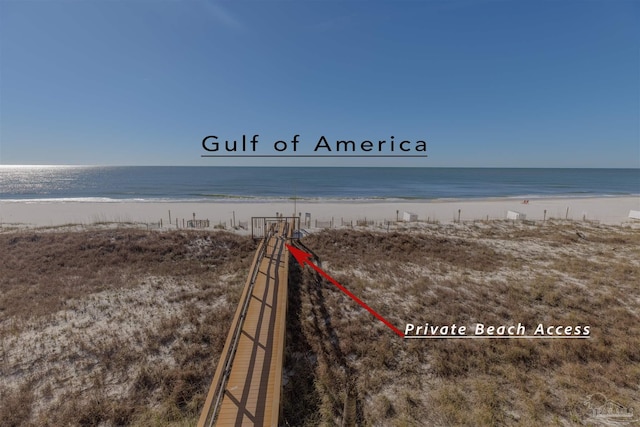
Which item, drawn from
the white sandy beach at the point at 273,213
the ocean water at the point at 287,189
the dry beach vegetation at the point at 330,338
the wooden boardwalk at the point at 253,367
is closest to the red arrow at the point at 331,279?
the dry beach vegetation at the point at 330,338

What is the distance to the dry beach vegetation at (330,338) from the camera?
20.4ft

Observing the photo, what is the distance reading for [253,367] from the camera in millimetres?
6711

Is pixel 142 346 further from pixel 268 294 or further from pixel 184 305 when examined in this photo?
pixel 268 294

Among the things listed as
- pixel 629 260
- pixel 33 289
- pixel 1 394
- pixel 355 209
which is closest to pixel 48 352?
pixel 1 394

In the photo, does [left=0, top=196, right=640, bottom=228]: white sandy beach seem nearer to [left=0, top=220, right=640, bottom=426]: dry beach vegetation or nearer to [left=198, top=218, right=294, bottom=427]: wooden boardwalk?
[left=0, top=220, right=640, bottom=426]: dry beach vegetation

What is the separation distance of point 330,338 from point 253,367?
9.26 feet

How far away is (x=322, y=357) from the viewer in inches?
302

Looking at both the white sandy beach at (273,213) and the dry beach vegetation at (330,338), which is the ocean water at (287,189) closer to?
the white sandy beach at (273,213)

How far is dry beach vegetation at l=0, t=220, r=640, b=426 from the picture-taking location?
20.4 ft

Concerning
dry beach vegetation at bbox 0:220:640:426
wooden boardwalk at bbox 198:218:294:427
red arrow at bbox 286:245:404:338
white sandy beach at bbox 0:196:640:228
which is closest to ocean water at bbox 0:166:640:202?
white sandy beach at bbox 0:196:640:228

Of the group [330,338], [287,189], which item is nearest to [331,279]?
[330,338]

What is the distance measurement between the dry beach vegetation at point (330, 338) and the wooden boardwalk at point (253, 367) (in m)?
0.72

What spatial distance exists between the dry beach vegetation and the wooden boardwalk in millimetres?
723

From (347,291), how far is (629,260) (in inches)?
701
